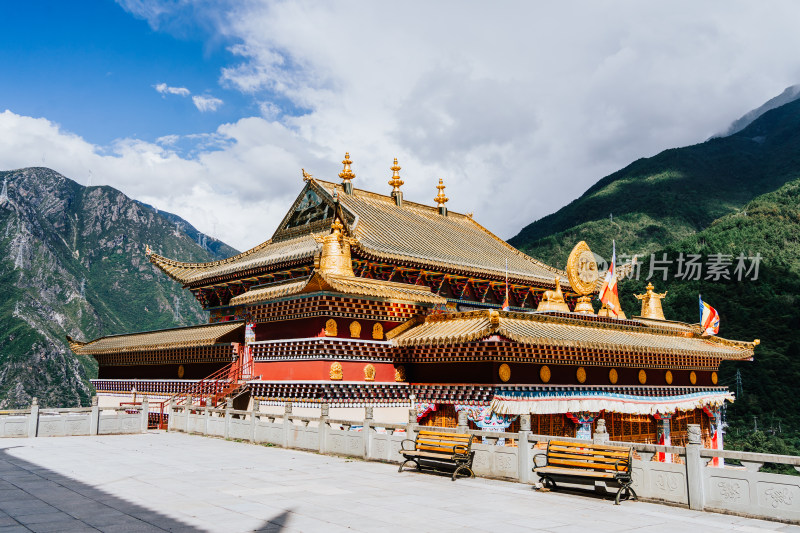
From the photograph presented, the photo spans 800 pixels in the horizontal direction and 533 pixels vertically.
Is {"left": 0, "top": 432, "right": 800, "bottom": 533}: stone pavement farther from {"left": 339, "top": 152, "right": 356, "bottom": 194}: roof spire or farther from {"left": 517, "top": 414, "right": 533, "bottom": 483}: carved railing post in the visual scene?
{"left": 339, "top": 152, "right": 356, "bottom": 194}: roof spire

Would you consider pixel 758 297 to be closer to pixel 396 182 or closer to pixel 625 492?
pixel 396 182

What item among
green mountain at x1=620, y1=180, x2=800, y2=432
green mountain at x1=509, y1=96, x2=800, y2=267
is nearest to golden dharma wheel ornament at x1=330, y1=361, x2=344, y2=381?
green mountain at x1=620, y1=180, x2=800, y2=432

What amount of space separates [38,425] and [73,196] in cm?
12481

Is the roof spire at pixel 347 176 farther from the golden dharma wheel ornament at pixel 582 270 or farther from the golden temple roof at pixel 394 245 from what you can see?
the golden dharma wheel ornament at pixel 582 270

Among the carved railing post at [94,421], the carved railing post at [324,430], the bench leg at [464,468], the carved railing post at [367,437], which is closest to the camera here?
the bench leg at [464,468]

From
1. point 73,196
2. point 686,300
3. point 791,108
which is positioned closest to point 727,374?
point 686,300

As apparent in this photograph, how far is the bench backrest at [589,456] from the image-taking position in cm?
1077

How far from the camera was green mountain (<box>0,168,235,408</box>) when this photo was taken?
81375 millimetres

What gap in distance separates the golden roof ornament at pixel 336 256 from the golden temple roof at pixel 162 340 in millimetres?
6912

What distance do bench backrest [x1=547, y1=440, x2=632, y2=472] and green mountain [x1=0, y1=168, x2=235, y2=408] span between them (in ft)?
259

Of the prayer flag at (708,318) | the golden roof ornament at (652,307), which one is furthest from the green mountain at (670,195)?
the prayer flag at (708,318)

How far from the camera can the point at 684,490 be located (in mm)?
10344

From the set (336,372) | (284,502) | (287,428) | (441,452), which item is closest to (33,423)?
(287,428)

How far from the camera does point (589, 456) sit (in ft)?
36.4
